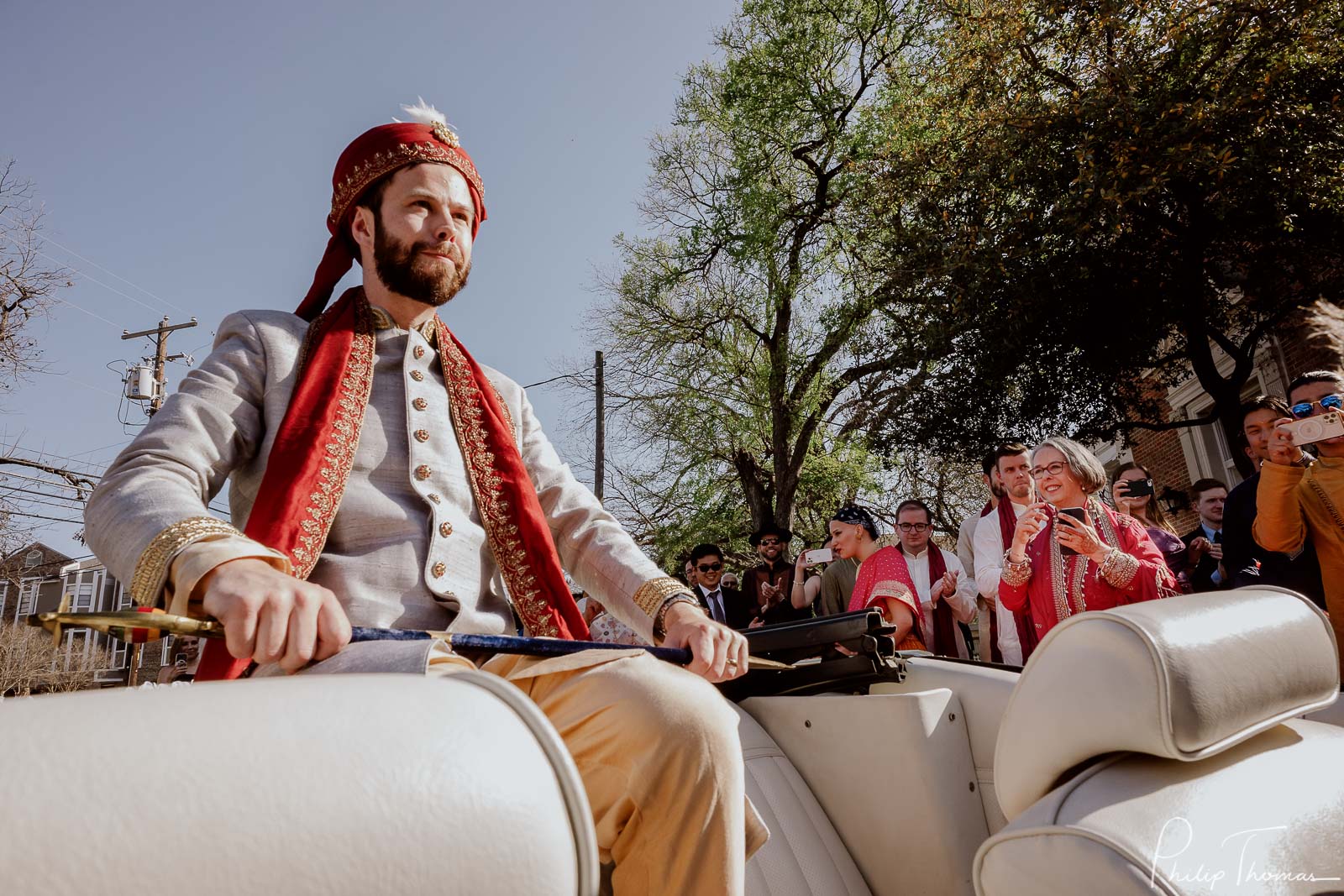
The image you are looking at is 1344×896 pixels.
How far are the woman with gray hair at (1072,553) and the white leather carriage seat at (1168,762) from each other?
2.29 m

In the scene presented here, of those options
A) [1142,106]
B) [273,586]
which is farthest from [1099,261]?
[273,586]

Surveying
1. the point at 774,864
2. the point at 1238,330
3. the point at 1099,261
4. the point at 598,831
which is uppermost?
the point at 1099,261

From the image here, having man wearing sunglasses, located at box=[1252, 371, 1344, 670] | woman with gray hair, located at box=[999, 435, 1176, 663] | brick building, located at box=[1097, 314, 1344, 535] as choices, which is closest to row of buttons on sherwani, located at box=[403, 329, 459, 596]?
woman with gray hair, located at box=[999, 435, 1176, 663]

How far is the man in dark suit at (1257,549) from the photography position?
3566 mm

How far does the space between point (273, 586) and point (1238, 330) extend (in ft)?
43.4

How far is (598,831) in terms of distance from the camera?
3.92 ft

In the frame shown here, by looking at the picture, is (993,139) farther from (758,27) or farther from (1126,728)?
(1126,728)

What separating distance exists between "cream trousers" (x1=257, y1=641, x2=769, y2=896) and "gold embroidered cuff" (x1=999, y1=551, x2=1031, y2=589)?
2920mm

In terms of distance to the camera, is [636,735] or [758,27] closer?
[636,735]

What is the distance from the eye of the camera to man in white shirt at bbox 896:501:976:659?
5242 millimetres

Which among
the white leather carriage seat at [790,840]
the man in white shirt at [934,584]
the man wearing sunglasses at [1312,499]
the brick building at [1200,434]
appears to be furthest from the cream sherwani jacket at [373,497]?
the brick building at [1200,434]

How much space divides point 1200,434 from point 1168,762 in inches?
600

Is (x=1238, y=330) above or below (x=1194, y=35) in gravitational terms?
below

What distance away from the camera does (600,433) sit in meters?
17.5
